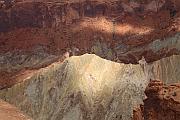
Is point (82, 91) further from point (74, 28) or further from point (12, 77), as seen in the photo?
point (74, 28)

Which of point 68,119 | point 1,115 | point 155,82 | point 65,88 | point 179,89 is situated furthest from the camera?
point 65,88

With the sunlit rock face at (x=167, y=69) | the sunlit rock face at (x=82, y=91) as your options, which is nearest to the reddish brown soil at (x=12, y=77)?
the sunlit rock face at (x=82, y=91)

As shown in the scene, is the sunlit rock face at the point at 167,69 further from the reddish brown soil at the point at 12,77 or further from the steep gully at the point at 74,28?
the reddish brown soil at the point at 12,77

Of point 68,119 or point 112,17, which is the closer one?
point 68,119

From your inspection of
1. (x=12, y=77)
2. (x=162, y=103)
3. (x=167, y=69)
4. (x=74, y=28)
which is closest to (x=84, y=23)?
(x=74, y=28)

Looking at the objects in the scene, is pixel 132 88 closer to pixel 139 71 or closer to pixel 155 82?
pixel 139 71

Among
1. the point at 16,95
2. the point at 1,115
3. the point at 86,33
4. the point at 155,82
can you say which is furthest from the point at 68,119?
the point at 86,33

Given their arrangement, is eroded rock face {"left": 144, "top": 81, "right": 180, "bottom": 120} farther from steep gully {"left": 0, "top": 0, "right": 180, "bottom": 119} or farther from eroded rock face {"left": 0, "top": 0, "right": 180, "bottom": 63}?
eroded rock face {"left": 0, "top": 0, "right": 180, "bottom": 63}
